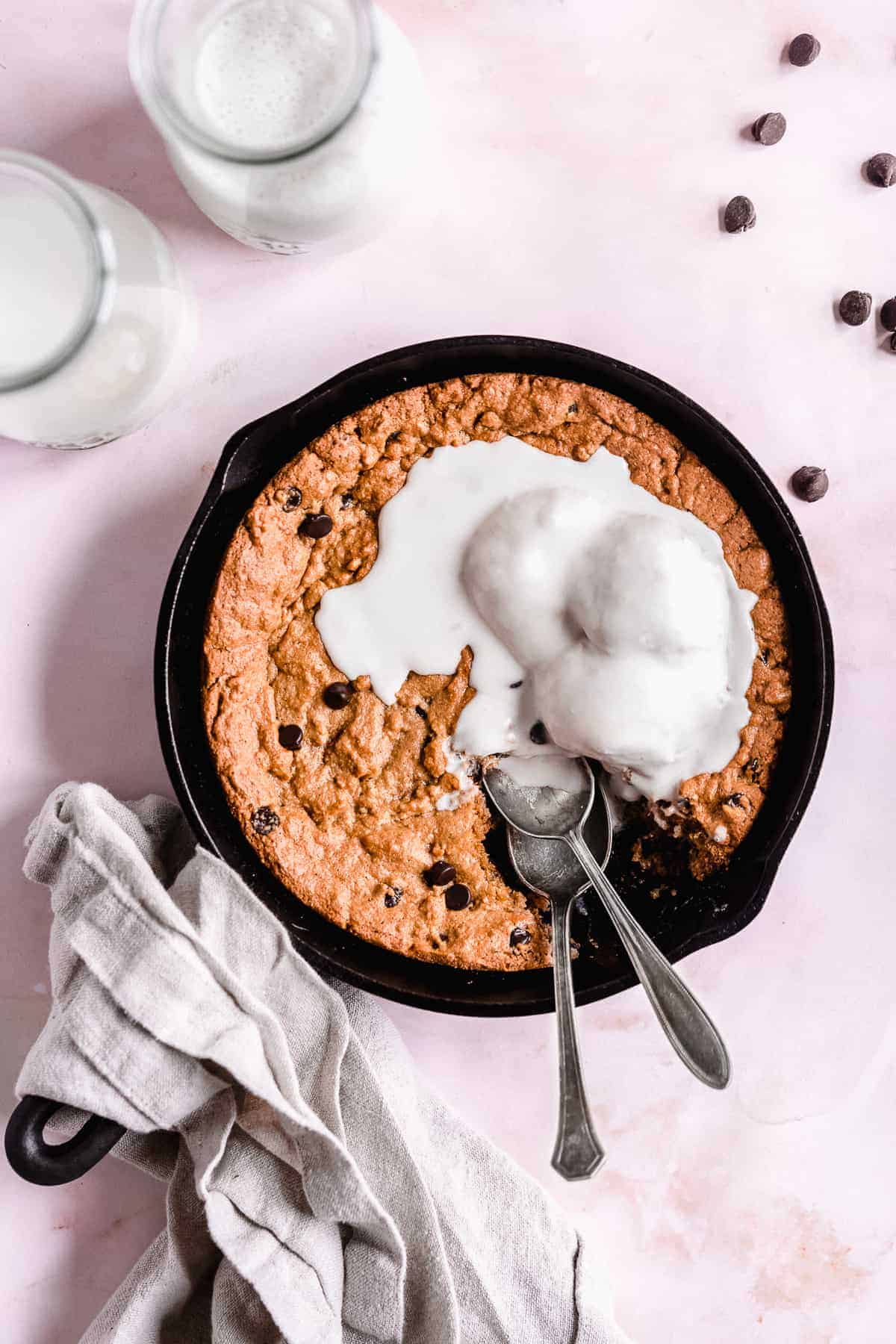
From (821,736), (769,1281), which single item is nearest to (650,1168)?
(769,1281)

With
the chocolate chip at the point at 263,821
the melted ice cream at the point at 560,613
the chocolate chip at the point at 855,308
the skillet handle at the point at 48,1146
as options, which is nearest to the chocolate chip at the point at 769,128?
the chocolate chip at the point at 855,308

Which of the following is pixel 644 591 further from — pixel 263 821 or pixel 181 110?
pixel 181 110

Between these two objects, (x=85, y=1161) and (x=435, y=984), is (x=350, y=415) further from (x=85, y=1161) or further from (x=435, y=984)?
(x=85, y=1161)

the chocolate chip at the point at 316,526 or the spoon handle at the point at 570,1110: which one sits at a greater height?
the chocolate chip at the point at 316,526

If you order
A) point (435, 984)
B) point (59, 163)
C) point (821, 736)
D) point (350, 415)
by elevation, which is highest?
point (59, 163)

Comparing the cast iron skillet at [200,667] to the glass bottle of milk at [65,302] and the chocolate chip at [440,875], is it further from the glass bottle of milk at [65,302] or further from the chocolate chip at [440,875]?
the glass bottle of milk at [65,302]

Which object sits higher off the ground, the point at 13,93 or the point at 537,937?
the point at 13,93
